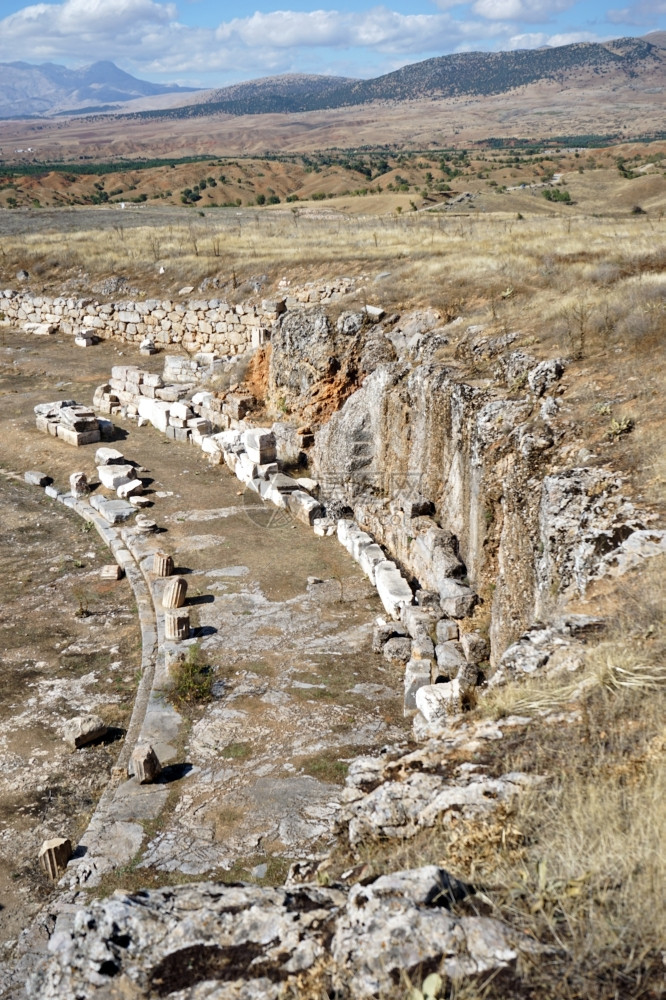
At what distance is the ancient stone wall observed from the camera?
20.9 metres

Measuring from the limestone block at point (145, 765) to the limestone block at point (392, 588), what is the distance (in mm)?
3857

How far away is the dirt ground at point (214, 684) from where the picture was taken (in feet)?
22.7

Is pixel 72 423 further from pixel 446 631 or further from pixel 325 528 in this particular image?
pixel 446 631

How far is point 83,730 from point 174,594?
8.79 feet

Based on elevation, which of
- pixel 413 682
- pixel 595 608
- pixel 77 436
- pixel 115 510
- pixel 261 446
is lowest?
pixel 413 682

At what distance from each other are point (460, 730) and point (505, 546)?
4201mm

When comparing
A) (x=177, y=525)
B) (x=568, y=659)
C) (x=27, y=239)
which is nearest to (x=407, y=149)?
(x=27, y=239)

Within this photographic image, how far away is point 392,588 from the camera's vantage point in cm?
1066

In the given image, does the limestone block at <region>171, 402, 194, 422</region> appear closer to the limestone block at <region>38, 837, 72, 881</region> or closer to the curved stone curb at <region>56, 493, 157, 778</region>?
the curved stone curb at <region>56, 493, 157, 778</region>

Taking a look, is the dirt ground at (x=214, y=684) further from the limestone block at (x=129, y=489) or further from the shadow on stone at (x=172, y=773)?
the limestone block at (x=129, y=489)

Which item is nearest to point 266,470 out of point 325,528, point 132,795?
point 325,528

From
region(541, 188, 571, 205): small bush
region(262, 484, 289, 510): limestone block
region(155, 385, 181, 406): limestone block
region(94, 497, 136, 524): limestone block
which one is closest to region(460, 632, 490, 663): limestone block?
region(262, 484, 289, 510): limestone block

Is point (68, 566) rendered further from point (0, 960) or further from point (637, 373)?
point (637, 373)

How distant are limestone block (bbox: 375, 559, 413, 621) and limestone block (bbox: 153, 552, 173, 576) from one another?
3112mm
